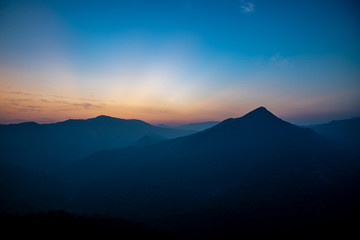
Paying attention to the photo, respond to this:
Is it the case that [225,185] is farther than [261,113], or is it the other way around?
[261,113]

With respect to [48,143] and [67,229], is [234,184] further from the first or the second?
[48,143]

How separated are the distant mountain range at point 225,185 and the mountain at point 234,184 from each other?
194 millimetres

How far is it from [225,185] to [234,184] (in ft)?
10.0

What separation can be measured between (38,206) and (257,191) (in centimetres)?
6461

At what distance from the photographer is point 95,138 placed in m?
186

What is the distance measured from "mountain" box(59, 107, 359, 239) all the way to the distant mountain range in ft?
0.64

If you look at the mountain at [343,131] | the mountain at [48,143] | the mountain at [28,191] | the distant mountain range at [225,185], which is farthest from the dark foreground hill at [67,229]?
the mountain at [343,131]

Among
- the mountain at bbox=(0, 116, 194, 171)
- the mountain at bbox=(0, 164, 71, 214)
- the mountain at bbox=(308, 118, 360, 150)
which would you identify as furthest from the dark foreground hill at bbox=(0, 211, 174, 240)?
the mountain at bbox=(308, 118, 360, 150)

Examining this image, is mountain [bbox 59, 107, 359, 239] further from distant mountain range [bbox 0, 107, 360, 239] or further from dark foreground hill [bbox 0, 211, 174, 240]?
dark foreground hill [bbox 0, 211, 174, 240]

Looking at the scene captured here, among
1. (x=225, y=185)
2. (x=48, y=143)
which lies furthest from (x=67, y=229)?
(x=48, y=143)

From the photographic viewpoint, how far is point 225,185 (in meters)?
50.2

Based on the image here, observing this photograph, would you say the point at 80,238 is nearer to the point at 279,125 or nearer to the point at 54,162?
the point at 279,125

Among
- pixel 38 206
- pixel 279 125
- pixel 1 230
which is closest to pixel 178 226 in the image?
pixel 1 230

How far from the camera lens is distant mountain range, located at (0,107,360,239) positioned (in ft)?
103
